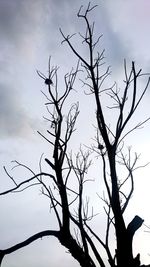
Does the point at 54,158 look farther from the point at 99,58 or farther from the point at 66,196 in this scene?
the point at 99,58

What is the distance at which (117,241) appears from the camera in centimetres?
745

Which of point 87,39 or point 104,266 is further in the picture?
point 87,39

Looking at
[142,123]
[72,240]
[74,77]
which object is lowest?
[72,240]

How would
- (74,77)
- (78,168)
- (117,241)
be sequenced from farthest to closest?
(78,168) < (74,77) < (117,241)

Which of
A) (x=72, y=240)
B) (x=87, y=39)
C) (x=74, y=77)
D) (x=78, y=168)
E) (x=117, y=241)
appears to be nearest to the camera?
(x=117, y=241)

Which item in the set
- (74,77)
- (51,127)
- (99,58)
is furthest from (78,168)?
(99,58)

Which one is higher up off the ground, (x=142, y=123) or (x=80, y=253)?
(x=142, y=123)

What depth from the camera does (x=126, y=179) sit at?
880 cm

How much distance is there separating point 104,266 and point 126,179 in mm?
2039

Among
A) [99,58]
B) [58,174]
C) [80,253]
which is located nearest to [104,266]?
[80,253]

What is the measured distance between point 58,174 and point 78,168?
7.86ft

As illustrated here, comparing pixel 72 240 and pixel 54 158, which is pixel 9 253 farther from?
pixel 54 158

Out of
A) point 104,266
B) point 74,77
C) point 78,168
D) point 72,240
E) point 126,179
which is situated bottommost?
point 104,266

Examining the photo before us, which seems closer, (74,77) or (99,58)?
(99,58)
